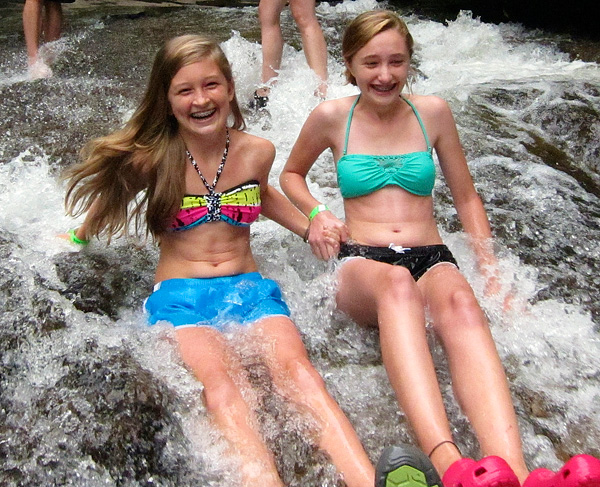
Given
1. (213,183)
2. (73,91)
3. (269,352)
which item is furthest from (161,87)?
(73,91)

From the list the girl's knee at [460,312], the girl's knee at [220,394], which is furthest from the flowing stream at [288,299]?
the girl's knee at [460,312]

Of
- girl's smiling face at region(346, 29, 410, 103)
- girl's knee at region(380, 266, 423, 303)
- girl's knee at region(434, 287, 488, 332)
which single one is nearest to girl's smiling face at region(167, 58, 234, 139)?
girl's smiling face at region(346, 29, 410, 103)

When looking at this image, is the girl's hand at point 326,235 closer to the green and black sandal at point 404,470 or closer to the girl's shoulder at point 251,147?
the girl's shoulder at point 251,147

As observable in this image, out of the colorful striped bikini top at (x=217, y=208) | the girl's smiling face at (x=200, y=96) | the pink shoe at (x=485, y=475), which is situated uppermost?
the girl's smiling face at (x=200, y=96)

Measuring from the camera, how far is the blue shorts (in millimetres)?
2332

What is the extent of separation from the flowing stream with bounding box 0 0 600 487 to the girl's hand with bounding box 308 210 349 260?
96 millimetres

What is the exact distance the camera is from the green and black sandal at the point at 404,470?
4.78 feet

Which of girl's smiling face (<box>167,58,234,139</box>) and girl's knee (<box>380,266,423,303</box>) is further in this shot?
girl's smiling face (<box>167,58,234,139</box>)

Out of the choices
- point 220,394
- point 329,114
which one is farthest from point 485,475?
point 329,114

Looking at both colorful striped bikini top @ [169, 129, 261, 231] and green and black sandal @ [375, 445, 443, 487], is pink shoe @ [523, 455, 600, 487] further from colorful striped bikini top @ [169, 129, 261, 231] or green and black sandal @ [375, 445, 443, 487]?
colorful striped bikini top @ [169, 129, 261, 231]

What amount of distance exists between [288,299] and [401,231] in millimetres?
543

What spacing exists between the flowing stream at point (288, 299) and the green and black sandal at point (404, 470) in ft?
1.25

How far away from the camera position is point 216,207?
8.32 ft

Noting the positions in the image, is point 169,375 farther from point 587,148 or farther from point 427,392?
point 587,148
